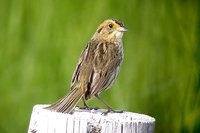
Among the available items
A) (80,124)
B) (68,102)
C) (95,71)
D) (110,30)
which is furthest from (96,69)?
(80,124)

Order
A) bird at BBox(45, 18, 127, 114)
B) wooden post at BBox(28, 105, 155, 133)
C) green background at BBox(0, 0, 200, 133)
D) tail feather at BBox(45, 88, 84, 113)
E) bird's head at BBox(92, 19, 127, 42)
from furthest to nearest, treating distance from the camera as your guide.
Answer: green background at BBox(0, 0, 200, 133), bird's head at BBox(92, 19, 127, 42), bird at BBox(45, 18, 127, 114), tail feather at BBox(45, 88, 84, 113), wooden post at BBox(28, 105, 155, 133)

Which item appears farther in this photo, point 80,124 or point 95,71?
point 95,71

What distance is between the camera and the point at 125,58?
6215 mm

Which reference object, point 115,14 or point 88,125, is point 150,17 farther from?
point 88,125

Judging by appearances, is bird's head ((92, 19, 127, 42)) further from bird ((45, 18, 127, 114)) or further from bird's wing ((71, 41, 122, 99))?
bird's wing ((71, 41, 122, 99))

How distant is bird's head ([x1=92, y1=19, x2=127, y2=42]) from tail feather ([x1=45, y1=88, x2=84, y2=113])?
602 millimetres

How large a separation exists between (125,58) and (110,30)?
4.97ft

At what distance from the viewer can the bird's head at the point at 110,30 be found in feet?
15.4

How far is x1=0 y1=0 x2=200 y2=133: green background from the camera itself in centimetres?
590

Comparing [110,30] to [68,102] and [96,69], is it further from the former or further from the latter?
[68,102]

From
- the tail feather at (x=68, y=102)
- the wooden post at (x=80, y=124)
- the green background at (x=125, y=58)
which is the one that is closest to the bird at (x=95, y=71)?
the tail feather at (x=68, y=102)

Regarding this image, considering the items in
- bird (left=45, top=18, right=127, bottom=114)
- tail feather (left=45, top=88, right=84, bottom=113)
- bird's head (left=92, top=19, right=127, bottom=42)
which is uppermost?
bird's head (left=92, top=19, right=127, bottom=42)

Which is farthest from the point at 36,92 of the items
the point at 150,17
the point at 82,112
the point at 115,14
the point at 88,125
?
the point at 88,125

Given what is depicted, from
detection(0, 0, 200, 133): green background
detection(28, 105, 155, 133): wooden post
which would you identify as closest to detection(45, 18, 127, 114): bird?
detection(28, 105, 155, 133): wooden post
